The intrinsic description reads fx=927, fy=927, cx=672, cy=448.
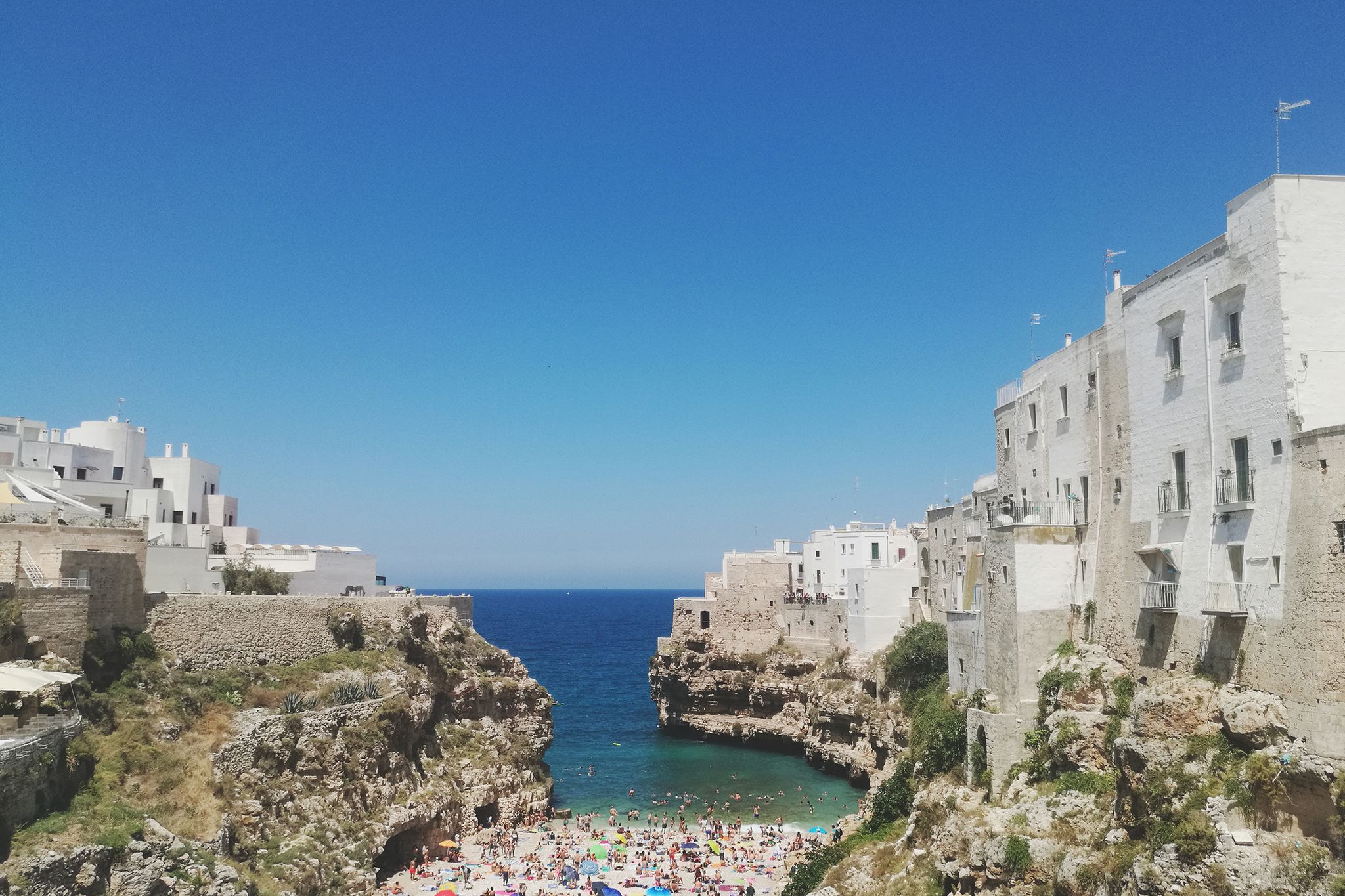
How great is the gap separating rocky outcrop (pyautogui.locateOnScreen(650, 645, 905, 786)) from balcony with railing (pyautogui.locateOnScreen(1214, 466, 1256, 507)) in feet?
89.6

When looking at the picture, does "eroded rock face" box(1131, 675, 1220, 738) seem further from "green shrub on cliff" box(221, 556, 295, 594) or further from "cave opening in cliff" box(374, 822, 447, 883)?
"green shrub on cliff" box(221, 556, 295, 594)

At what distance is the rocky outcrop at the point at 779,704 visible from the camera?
47.9m

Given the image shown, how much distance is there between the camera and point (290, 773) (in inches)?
1148

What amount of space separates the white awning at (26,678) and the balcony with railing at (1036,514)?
2526cm

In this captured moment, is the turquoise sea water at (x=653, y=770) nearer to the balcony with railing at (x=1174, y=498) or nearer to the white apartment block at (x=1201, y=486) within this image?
the white apartment block at (x=1201, y=486)

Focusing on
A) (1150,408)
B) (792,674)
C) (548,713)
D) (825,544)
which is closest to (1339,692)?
(1150,408)

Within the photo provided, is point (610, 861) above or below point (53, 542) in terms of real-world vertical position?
below

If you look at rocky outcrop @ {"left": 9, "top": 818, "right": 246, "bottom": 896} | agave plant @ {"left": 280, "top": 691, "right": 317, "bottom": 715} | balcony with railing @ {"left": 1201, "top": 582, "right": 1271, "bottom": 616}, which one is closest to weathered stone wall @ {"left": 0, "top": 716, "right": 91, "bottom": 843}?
rocky outcrop @ {"left": 9, "top": 818, "right": 246, "bottom": 896}

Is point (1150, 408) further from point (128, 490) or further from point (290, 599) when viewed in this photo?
point (128, 490)

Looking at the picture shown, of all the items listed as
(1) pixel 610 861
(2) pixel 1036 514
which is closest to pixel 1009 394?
(2) pixel 1036 514

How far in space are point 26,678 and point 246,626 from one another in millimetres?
10226

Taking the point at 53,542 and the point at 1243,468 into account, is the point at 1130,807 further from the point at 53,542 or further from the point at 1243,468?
the point at 53,542

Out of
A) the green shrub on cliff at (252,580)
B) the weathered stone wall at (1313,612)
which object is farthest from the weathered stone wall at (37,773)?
the weathered stone wall at (1313,612)

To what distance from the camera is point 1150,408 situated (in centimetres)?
2198
